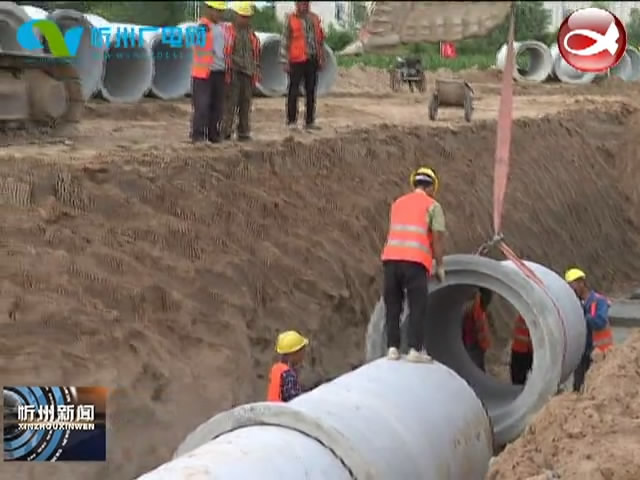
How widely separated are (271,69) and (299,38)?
8.77m

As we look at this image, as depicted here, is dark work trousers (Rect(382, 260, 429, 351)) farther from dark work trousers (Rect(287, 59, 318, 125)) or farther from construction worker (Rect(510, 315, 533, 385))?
dark work trousers (Rect(287, 59, 318, 125))

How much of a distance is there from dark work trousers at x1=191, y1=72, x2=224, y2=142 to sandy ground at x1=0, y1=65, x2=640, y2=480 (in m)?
0.22

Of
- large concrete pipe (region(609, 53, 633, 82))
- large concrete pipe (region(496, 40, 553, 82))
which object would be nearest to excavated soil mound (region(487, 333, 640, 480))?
large concrete pipe (region(609, 53, 633, 82))

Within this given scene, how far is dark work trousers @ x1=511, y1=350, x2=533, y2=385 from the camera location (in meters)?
10.3

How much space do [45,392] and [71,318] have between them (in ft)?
1.85

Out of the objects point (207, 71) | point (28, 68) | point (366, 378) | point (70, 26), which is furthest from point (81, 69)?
point (366, 378)

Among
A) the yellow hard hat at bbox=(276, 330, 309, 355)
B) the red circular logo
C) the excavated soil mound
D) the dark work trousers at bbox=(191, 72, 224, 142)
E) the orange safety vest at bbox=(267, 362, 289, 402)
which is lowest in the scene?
the orange safety vest at bbox=(267, 362, 289, 402)

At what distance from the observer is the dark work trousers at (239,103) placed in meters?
11.4

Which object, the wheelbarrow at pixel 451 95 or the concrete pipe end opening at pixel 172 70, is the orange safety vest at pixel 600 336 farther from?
the concrete pipe end opening at pixel 172 70

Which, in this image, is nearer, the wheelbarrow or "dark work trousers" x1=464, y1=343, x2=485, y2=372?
"dark work trousers" x1=464, y1=343, x2=485, y2=372

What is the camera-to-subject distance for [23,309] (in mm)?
8062

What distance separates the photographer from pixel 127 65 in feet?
57.3

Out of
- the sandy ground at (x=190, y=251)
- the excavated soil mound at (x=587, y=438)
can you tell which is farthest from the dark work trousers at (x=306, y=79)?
the excavated soil mound at (x=587, y=438)

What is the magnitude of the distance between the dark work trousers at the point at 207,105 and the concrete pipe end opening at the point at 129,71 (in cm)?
595
